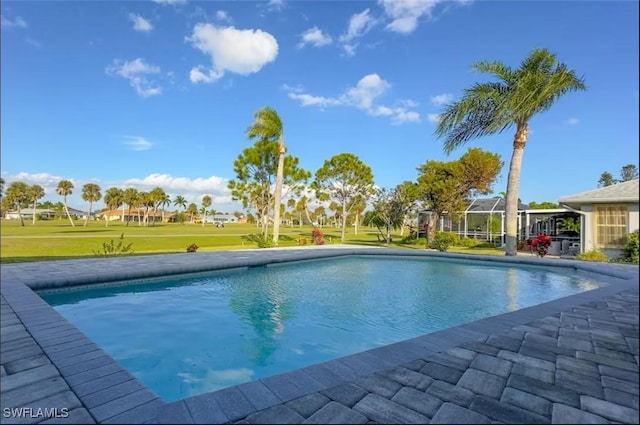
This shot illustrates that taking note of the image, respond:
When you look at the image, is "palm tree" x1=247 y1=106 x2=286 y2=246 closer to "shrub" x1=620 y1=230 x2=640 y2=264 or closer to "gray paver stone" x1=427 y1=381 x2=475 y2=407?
"gray paver stone" x1=427 y1=381 x2=475 y2=407

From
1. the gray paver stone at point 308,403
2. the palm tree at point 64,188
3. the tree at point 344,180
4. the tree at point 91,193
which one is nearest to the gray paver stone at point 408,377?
the gray paver stone at point 308,403

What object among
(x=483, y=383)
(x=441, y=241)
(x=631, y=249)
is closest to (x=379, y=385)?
(x=483, y=383)

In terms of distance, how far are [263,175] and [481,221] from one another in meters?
14.2

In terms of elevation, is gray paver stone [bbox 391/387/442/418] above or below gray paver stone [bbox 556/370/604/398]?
below

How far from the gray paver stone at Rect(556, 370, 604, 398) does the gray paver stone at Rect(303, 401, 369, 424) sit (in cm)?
153

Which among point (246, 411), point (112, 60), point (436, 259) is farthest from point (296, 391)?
point (112, 60)

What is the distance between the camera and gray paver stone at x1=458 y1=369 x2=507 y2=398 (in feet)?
7.57

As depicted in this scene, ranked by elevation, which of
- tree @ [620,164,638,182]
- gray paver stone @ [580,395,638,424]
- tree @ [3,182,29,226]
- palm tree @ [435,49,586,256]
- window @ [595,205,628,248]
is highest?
palm tree @ [435,49,586,256]

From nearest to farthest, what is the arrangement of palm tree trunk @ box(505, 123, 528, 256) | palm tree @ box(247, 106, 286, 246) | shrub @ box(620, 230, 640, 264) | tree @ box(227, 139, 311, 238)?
shrub @ box(620, 230, 640, 264)
palm tree trunk @ box(505, 123, 528, 256)
palm tree @ box(247, 106, 286, 246)
tree @ box(227, 139, 311, 238)

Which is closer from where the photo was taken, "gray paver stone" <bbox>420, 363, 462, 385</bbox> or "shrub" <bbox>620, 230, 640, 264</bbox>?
"shrub" <bbox>620, 230, 640, 264</bbox>

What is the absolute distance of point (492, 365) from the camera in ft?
9.00

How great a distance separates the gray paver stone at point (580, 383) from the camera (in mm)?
2285

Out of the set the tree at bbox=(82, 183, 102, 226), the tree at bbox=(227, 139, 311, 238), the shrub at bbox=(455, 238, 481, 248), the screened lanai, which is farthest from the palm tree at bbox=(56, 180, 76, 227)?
the shrub at bbox=(455, 238, 481, 248)

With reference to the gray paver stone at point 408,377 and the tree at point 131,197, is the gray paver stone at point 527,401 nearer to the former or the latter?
the gray paver stone at point 408,377
